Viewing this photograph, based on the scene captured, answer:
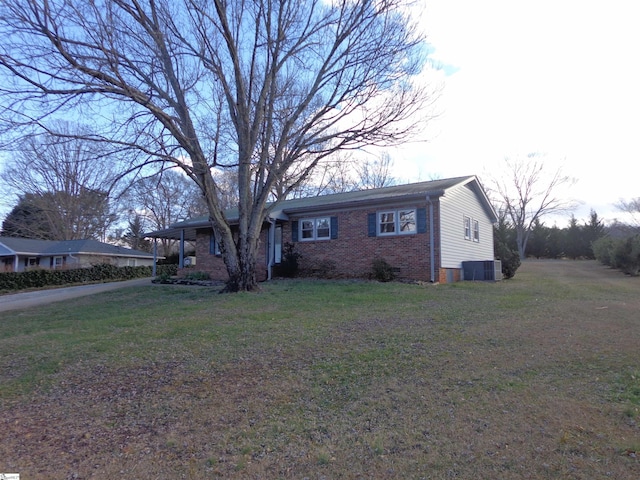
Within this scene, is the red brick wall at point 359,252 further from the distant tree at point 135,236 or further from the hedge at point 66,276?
the distant tree at point 135,236

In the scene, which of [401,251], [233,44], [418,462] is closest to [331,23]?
[233,44]

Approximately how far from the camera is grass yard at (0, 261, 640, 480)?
3404mm

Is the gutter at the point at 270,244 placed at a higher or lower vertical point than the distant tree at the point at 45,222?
lower

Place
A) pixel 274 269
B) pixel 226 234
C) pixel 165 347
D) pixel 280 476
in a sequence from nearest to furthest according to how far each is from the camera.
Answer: pixel 280 476, pixel 165 347, pixel 226 234, pixel 274 269

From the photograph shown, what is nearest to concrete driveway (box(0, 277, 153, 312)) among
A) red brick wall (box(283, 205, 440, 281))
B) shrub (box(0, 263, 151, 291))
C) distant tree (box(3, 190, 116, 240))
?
shrub (box(0, 263, 151, 291))

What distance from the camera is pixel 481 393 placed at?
4551 mm

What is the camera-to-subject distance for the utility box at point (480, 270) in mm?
17188

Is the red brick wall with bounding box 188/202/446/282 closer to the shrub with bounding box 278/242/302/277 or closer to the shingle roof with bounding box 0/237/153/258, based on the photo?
the shrub with bounding box 278/242/302/277

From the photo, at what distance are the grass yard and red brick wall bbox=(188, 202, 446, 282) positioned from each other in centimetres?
652

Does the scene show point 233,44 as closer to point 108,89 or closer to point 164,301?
point 108,89

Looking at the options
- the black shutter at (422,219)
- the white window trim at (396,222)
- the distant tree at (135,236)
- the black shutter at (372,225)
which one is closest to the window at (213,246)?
the black shutter at (372,225)

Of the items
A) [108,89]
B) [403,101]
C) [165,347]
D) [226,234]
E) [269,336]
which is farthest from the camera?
[226,234]

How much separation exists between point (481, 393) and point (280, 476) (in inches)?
91.7

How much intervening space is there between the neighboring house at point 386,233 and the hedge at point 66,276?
7.65 m
